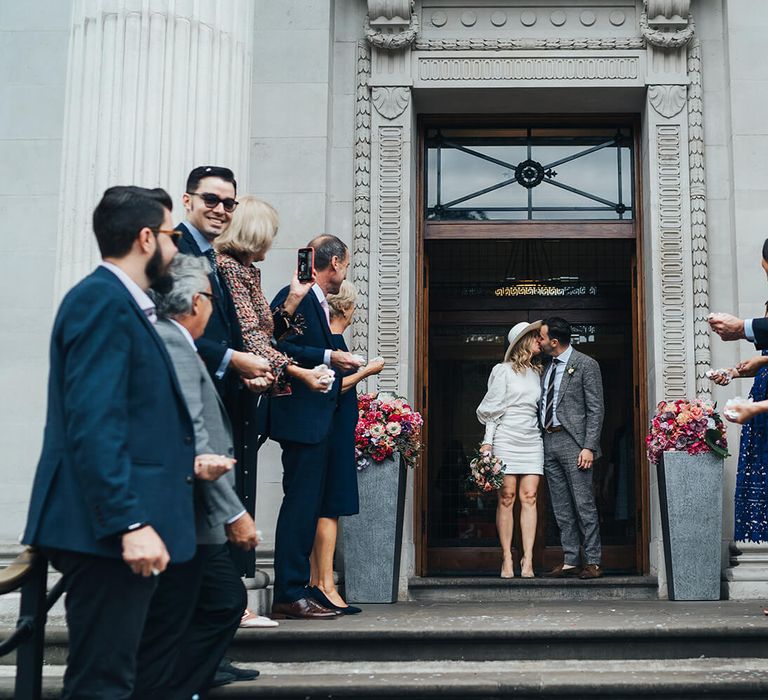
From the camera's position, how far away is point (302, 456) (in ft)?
19.9

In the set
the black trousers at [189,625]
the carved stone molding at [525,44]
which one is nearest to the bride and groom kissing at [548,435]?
the carved stone molding at [525,44]

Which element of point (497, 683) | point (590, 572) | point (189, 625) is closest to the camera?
point (189, 625)

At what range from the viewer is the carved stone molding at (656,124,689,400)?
26.9 ft

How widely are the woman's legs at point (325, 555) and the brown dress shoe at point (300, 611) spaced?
1.67ft

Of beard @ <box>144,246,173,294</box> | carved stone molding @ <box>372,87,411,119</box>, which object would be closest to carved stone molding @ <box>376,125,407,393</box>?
carved stone molding @ <box>372,87,411,119</box>

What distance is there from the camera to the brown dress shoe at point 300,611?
600cm

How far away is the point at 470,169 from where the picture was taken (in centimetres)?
927

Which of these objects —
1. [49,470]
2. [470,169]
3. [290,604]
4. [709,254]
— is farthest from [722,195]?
[49,470]

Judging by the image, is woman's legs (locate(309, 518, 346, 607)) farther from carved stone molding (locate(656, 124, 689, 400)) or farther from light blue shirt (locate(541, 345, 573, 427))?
carved stone molding (locate(656, 124, 689, 400))

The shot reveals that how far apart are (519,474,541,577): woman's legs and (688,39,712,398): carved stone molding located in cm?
148

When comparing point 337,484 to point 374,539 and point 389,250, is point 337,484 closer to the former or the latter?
point 374,539

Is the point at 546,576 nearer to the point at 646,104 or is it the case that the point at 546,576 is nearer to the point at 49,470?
the point at 646,104

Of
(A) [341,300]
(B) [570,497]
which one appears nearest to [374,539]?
(A) [341,300]

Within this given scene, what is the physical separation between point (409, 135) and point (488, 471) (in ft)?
8.89
